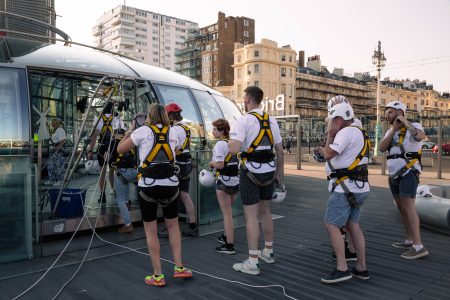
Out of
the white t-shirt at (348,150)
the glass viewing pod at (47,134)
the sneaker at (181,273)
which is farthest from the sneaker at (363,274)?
the glass viewing pod at (47,134)

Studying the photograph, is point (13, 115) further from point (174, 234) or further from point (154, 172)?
point (174, 234)

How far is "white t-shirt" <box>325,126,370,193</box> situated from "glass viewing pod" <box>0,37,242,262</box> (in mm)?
2868

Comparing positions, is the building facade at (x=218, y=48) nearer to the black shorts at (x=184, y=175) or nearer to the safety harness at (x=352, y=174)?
the black shorts at (x=184, y=175)

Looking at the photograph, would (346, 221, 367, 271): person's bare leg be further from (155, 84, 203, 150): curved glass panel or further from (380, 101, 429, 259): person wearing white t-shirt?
(155, 84, 203, 150): curved glass panel

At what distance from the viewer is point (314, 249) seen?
17.5ft

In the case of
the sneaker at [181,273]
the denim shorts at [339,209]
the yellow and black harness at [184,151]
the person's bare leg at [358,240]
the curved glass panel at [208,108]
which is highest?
the curved glass panel at [208,108]

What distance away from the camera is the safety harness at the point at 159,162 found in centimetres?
385

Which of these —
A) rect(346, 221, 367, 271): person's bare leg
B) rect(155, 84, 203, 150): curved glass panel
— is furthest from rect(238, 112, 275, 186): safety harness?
rect(155, 84, 203, 150): curved glass panel

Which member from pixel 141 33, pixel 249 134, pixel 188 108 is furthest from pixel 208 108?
pixel 141 33

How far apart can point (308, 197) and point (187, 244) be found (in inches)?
204

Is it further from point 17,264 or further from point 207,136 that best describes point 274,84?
point 17,264

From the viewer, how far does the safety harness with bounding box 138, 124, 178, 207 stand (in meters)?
3.85

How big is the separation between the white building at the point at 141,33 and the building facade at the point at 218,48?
22.5 m

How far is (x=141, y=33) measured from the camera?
4412 inches
